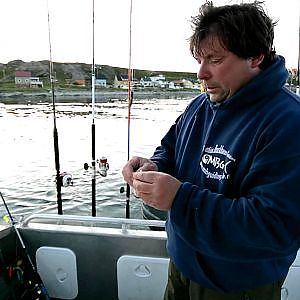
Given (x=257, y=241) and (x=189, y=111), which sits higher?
(x=189, y=111)

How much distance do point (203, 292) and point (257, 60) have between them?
902 millimetres

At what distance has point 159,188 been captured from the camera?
A: 47.0 inches

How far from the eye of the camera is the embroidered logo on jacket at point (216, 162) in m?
1.29

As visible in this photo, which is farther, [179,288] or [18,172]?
[18,172]

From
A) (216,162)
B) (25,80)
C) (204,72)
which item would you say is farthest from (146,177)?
(25,80)

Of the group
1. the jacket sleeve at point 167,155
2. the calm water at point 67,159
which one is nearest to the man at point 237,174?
the jacket sleeve at point 167,155

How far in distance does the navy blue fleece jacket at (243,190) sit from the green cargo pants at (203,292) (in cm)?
4

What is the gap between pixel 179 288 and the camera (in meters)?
1.62

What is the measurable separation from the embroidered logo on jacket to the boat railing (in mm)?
1056

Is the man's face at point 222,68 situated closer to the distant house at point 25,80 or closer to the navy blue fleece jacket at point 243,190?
the navy blue fleece jacket at point 243,190

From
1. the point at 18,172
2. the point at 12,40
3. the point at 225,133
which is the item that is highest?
the point at 12,40

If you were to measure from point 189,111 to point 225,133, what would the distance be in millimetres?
348

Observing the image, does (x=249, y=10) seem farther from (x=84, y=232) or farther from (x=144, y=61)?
(x=144, y=61)

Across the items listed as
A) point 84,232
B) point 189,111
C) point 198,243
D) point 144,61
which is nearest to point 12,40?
point 144,61
